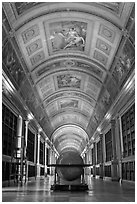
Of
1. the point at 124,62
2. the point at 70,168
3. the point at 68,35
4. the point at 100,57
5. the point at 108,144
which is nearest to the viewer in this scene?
the point at 70,168

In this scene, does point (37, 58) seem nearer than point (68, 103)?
Yes

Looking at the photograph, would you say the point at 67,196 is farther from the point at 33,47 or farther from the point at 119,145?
the point at 119,145

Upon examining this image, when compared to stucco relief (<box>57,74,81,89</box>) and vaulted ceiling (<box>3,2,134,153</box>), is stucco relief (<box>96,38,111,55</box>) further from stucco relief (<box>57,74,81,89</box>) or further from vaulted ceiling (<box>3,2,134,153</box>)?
stucco relief (<box>57,74,81,89</box>)

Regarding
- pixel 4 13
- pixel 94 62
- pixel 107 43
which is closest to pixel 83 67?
pixel 94 62

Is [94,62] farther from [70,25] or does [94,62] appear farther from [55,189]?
[55,189]

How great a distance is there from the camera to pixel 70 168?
9922 mm

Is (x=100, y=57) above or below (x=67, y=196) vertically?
above

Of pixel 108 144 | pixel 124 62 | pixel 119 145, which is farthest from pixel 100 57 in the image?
pixel 108 144

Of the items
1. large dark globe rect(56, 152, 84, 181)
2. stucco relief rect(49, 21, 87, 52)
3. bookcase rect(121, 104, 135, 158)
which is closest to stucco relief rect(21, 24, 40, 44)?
stucco relief rect(49, 21, 87, 52)

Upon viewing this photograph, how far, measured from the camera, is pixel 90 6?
13.1 metres

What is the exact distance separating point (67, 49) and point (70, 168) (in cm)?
1055

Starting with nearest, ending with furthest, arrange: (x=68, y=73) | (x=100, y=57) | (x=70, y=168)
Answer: (x=70, y=168) → (x=100, y=57) → (x=68, y=73)

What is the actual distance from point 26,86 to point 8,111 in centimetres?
432

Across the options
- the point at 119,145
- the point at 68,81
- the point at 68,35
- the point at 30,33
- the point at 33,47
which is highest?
the point at 68,35
